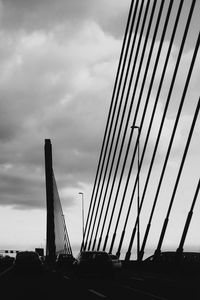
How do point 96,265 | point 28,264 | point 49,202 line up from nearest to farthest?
point 96,265, point 28,264, point 49,202

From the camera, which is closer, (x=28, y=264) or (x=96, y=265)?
(x=96, y=265)

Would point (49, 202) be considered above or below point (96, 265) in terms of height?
above

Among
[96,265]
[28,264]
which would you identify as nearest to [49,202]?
[28,264]

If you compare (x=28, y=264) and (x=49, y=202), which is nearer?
(x=28, y=264)

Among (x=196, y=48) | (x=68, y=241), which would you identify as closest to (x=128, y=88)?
(x=196, y=48)

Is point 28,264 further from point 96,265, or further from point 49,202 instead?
point 49,202

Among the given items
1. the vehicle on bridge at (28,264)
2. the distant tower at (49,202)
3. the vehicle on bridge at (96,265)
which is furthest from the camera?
the distant tower at (49,202)

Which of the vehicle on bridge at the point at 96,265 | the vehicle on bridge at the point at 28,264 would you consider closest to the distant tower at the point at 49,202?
the vehicle on bridge at the point at 28,264

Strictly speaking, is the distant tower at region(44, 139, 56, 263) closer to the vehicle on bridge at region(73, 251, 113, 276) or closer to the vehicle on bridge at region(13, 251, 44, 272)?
the vehicle on bridge at region(13, 251, 44, 272)

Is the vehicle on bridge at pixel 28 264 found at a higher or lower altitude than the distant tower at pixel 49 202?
lower

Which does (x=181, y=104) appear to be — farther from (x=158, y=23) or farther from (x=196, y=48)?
(x=158, y=23)

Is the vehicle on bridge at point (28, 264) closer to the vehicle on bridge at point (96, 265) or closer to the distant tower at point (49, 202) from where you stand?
the vehicle on bridge at point (96, 265)

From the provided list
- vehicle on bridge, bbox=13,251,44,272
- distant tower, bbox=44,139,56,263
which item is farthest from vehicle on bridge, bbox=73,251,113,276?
distant tower, bbox=44,139,56,263

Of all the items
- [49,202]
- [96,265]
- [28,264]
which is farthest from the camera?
[49,202]
